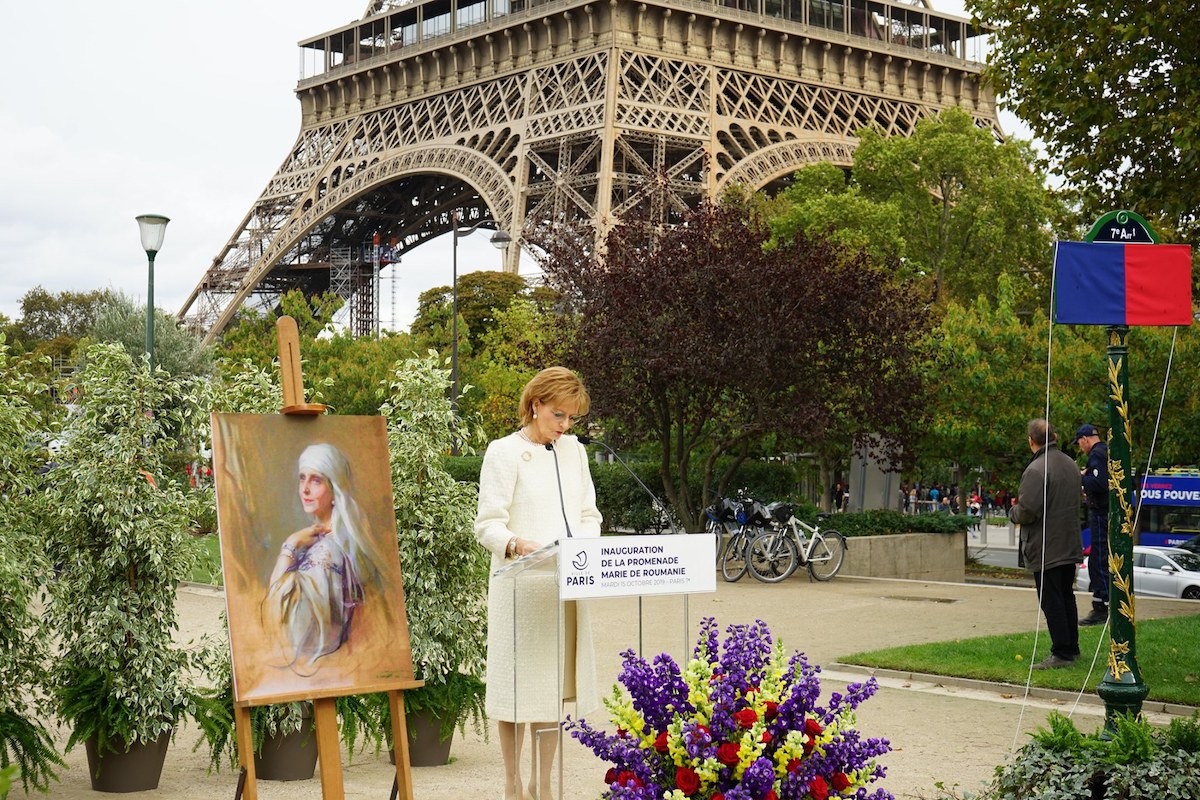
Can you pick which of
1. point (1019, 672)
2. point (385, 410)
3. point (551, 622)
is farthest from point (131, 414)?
point (1019, 672)

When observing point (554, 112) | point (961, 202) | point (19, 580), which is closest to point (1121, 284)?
point (19, 580)

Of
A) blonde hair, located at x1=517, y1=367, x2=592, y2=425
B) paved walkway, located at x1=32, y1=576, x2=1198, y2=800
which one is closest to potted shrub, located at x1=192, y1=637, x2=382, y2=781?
paved walkway, located at x1=32, y1=576, x2=1198, y2=800

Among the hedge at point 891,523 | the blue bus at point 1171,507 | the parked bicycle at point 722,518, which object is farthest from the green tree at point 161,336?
the hedge at point 891,523

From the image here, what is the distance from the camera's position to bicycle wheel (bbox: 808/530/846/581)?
20141 mm

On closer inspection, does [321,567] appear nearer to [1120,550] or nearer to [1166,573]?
[1120,550]

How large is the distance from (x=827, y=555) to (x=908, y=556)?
2.79 m

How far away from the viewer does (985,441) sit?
27.5m

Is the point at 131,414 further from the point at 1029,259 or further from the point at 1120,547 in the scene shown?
the point at 1029,259

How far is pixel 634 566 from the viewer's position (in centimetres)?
570

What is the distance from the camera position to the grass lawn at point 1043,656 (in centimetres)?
1023

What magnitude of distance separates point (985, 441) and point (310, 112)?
131 feet

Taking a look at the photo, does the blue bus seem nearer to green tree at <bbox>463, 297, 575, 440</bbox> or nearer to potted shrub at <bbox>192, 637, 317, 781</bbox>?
green tree at <bbox>463, 297, 575, 440</bbox>

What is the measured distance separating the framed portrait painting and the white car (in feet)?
59.7

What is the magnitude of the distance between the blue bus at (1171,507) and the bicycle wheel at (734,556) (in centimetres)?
1603
